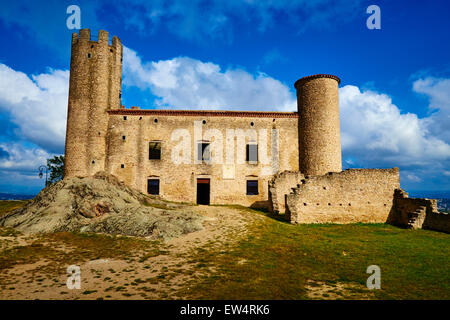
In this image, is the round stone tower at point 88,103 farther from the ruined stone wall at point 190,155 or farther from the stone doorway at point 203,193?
the stone doorway at point 203,193

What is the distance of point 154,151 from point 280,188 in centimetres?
1312

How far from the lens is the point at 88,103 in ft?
73.9

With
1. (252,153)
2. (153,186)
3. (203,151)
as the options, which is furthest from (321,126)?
(153,186)

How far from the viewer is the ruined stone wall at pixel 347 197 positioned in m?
16.0

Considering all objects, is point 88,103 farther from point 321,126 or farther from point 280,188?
point 321,126

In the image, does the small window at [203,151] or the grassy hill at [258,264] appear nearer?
the grassy hill at [258,264]

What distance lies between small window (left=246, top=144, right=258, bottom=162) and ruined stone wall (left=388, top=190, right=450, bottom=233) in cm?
1165

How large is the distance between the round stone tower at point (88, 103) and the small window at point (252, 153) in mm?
13822

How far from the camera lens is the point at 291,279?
683 cm

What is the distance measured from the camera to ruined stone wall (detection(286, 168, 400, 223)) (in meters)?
16.0

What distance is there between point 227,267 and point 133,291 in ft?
9.74

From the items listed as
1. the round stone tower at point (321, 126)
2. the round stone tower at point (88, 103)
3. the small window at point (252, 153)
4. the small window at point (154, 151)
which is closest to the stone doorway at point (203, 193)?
the small window at point (252, 153)

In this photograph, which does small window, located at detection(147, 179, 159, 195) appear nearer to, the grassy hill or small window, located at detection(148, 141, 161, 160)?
small window, located at detection(148, 141, 161, 160)
